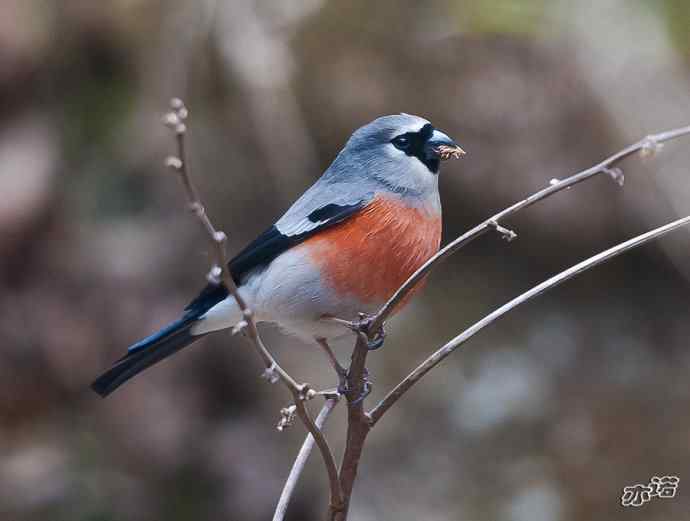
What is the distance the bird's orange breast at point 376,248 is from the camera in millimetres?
2631

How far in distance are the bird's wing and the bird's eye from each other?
0.19 m

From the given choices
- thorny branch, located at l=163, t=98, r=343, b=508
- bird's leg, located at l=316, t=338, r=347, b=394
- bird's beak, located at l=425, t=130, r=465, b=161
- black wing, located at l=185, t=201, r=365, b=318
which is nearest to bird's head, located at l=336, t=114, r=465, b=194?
bird's beak, located at l=425, t=130, r=465, b=161

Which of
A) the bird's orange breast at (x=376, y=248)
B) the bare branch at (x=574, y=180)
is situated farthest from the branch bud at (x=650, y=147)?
the bird's orange breast at (x=376, y=248)

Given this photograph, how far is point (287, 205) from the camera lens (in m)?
4.38

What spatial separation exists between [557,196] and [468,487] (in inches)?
57.3

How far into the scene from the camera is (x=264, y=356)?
1543 mm

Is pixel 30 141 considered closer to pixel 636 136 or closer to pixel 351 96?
pixel 351 96

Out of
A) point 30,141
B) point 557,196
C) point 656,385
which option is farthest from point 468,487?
point 30,141

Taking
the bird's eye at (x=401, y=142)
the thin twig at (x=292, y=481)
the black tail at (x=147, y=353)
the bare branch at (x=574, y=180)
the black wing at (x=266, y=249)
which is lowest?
the thin twig at (x=292, y=481)

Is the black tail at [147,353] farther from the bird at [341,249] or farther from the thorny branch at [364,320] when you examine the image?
the thorny branch at [364,320]

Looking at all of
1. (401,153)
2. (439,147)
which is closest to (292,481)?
(439,147)

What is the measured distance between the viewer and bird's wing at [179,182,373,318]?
2762mm

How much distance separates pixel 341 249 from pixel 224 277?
1.26m

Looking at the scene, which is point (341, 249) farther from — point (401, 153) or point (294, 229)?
point (401, 153)
